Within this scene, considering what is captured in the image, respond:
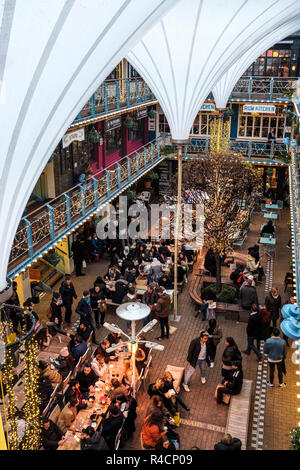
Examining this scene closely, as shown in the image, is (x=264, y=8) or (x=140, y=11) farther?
(x=264, y=8)

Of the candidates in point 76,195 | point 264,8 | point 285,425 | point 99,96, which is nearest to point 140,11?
point 264,8

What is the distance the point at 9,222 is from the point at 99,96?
13.9 meters

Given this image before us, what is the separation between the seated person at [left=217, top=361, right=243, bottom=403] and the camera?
9727 millimetres

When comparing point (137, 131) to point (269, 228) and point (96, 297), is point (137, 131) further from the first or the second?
point (96, 297)

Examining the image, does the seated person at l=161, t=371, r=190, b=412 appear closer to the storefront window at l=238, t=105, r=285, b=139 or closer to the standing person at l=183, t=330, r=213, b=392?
the standing person at l=183, t=330, r=213, b=392

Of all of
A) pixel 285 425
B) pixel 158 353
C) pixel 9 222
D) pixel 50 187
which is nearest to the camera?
pixel 9 222

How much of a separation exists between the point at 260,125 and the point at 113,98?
11.9 meters

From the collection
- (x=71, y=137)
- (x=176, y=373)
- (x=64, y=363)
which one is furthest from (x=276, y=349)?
(x=71, y=137)

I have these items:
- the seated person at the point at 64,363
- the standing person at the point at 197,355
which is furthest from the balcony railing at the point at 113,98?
the standing person at the point at 197,355

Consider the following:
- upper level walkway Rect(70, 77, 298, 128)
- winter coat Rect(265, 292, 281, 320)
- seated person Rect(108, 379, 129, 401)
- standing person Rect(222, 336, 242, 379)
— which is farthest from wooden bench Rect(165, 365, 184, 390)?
upper level walkway Rect(70, 77, 298, 128)

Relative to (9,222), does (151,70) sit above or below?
above

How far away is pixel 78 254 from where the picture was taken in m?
16.7

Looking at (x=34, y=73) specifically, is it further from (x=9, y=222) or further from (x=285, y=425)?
(x=285, y=425)

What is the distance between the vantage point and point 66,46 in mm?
3914
